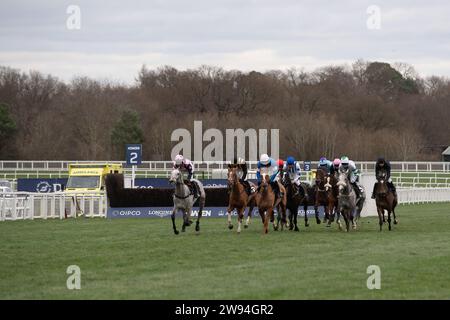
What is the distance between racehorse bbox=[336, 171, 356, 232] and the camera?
78.5ft

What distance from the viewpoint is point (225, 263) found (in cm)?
1599

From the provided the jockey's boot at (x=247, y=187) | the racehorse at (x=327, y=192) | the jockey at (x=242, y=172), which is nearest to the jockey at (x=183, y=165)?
the jockey at (x=242, y=172)

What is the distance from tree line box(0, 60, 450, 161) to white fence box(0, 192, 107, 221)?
87.1 feet

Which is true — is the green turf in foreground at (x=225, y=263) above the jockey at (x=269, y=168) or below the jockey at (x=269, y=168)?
below

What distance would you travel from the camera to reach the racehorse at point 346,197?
2392 cm

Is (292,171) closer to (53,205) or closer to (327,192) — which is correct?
(327,192)

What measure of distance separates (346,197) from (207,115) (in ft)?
146

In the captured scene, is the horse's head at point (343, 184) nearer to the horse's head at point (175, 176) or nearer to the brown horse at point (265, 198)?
the brown horse at point (265, 198)

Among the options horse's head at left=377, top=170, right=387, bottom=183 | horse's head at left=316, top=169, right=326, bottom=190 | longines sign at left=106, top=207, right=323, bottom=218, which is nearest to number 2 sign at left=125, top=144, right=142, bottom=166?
longines sign at left=106, top=207, right=323, bottom=218

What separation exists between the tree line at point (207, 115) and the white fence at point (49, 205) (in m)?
26.5

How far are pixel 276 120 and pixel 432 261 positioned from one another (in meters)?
50.1

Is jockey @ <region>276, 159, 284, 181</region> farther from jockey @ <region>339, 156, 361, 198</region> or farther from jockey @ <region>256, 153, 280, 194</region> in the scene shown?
jockey @ <region>339, 156, 361, 198</region>

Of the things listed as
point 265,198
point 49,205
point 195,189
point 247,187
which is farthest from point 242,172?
point 49,205

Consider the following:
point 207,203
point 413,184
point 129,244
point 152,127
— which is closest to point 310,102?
point 152,127
